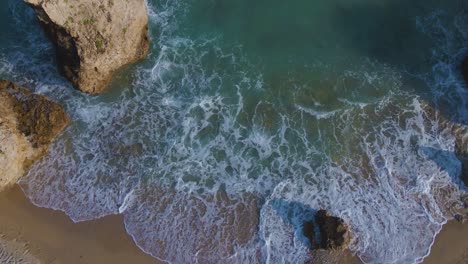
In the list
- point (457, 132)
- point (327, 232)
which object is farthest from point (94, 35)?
point (457, 132)

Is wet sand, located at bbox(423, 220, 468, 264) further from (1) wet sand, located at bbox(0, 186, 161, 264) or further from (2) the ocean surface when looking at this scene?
(1) wet sand, located at bbox(0, 186, 161, 264)

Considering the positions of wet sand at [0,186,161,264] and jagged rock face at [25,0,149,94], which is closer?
wet sand at [0,186,161,264]

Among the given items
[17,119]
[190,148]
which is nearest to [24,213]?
[17,119]

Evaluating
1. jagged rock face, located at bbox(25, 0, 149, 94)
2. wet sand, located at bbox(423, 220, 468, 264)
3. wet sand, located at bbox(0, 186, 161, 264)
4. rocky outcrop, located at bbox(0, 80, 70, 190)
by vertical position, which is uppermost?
jagged rock face, located at bbox(25, 0, 149, 94)

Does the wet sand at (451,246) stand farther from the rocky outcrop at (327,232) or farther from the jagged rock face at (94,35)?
the jagged rock face at (94,35)

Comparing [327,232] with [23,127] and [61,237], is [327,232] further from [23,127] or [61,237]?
[23,127]

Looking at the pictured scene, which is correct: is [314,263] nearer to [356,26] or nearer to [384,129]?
[384,129]

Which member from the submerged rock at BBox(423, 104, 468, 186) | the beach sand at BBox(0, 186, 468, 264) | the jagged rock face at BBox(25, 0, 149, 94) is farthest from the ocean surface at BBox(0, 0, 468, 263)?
the jagged rock face at BBox(25, 0, 149, 94)
